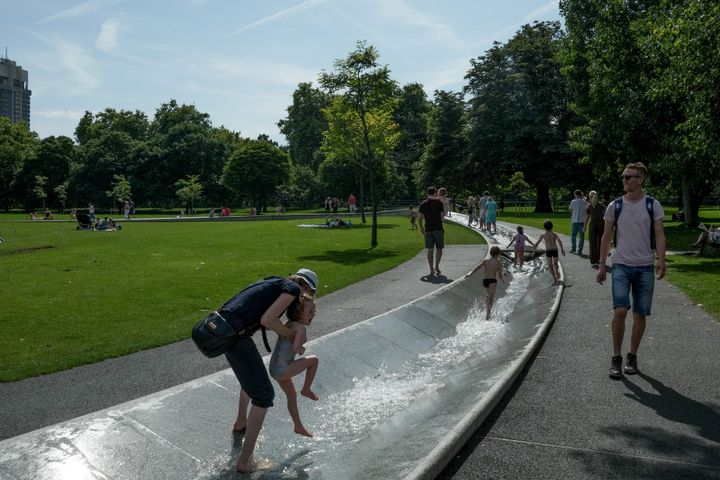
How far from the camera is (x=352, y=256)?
20.6m

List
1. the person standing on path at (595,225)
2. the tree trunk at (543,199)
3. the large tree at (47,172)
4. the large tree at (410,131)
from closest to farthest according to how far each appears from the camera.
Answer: the person standing on path at (595,225) → the tree trunk at (543,199) → the large tree at (410,131) → the large tree at (47,172)

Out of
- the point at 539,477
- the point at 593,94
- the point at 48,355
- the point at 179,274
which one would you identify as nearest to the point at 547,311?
the point at 539,477

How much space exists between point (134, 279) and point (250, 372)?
39.5 feet

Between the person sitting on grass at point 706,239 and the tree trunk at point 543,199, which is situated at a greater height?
the tree trunk at point 543,199

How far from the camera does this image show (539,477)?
4336mm

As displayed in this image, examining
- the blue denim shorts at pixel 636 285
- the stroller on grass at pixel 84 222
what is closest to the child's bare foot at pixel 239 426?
the blue denim shorts at pixel 636 285

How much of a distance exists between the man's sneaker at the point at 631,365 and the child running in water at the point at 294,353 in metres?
3.96

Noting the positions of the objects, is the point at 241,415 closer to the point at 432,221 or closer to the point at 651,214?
the point at 651,214

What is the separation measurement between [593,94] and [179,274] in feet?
60.2

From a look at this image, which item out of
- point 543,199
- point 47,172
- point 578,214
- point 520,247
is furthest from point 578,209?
point 47,172

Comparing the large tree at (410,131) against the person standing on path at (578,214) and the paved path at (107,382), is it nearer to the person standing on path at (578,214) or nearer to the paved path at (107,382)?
the person standing on path at (578,214)

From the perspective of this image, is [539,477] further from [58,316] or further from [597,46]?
[597,46]

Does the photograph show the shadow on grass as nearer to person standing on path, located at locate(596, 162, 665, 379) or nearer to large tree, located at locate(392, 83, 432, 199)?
person standing on path, located at locate(596, 162, 665, 379)

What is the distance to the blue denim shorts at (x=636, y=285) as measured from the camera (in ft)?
21.3
